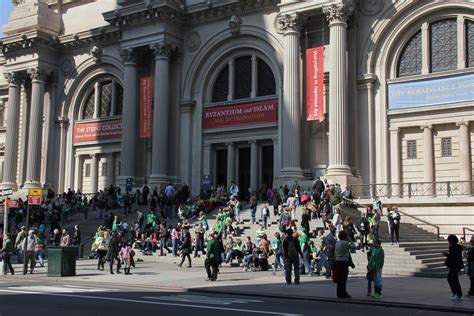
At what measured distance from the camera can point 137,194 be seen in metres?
37.9

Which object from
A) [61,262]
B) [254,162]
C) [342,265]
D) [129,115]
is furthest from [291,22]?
[342,265]

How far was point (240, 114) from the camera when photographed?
3828 cm

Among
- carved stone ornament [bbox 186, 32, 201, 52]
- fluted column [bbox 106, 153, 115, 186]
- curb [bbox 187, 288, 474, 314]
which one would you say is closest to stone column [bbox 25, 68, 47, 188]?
fluted column [bbox 106, 153, 115, 186]

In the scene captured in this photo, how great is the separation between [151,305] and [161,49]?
28.0 m

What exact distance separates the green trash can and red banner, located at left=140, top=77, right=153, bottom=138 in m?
19.6

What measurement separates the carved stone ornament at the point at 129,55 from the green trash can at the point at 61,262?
2193 cm

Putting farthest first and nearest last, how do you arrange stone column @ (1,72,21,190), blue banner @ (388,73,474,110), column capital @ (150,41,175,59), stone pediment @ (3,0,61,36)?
stone pediment @ (3,0,61,36) < stone column @ (1,72,21,190) < column capital @ (150,41,175,59) < blue banner @ (388,73,474,110)

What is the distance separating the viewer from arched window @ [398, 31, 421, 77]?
33062 mm

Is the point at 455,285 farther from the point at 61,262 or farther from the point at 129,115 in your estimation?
the point at 129,115

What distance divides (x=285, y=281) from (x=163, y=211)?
15471 millimetres

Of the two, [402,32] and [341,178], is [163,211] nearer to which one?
[341,178]

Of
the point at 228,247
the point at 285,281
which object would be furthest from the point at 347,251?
the point at 228,247

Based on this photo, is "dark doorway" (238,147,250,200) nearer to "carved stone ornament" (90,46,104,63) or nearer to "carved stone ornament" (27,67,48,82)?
"carved stone ornament" (90,46,104,63)

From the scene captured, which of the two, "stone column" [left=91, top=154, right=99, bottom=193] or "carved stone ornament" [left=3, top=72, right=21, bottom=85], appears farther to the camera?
"carved stone ornament" [left=3, top=72, right=21, bottom=85]
